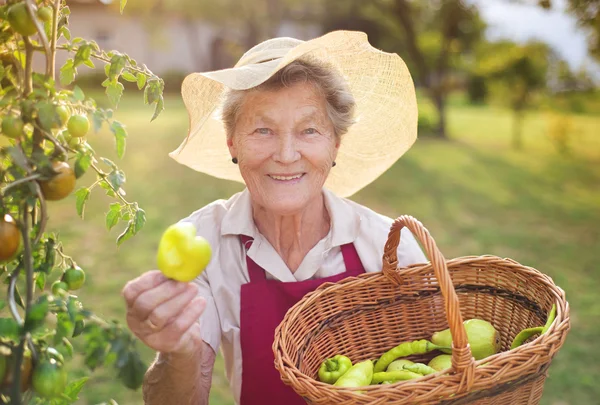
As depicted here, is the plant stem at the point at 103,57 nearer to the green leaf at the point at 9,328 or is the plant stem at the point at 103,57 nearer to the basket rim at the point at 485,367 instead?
the green leaf at the point at 9,328

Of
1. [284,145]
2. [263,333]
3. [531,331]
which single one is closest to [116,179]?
[284,145]

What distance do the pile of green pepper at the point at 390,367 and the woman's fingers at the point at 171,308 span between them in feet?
1.75

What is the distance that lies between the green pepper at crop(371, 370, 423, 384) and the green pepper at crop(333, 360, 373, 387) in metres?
0.02

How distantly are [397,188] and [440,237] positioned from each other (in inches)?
78.5

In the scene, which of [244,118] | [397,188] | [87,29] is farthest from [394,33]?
[244,118]

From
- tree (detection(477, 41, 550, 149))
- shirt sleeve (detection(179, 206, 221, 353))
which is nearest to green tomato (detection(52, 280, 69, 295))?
shirt sleeve (detection(179, 206, 221, 353))

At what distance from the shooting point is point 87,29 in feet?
88.7

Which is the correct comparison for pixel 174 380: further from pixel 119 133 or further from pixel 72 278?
pixel 119 133

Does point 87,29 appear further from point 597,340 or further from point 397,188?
point 597,340

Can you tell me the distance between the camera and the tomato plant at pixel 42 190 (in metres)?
1.01

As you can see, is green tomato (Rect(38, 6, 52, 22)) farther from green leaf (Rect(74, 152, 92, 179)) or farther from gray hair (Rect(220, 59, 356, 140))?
gray hair (Rect(220, 59, 356, 140))

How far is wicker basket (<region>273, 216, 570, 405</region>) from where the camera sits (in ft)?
4.67

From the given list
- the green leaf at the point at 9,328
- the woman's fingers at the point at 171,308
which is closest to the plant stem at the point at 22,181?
the green leaf at the point at 9,328

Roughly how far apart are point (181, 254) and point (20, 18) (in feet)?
1.87
